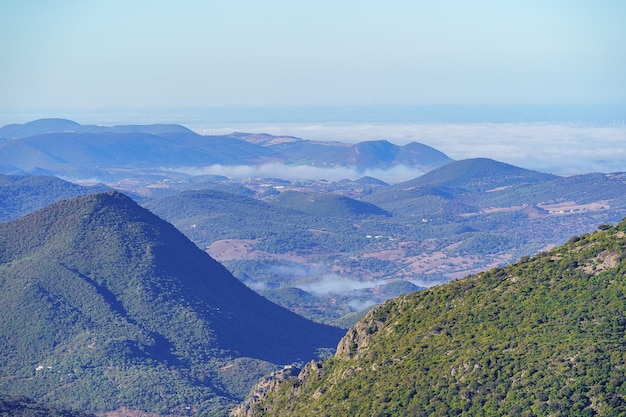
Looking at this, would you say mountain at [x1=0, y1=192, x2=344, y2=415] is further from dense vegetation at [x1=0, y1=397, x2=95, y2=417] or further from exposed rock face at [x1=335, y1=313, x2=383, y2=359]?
exposed rock face at [x1=335, y1=313, x2=383, y2=359]

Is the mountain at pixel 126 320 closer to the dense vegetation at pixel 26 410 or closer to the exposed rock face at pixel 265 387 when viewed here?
the exposed rock face at pixel 265 387

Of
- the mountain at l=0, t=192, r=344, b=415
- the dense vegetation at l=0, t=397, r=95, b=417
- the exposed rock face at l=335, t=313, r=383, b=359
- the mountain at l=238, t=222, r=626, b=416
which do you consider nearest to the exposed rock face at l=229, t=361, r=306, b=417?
the mountain at l=238, t=222, r=626, b=416

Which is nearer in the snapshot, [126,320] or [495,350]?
[495,350]

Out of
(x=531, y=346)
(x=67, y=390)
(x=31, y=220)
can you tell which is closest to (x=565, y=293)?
(x=531, y=346)

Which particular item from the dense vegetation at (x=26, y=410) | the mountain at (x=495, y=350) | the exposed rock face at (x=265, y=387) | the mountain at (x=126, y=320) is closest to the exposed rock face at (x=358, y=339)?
the mountain at (x=495, y=350)

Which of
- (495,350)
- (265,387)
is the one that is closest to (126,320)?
(265,387)

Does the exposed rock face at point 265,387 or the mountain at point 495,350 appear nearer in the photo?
the mountain at point 495,350

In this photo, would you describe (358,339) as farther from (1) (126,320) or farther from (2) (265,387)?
(1) (126,320)
